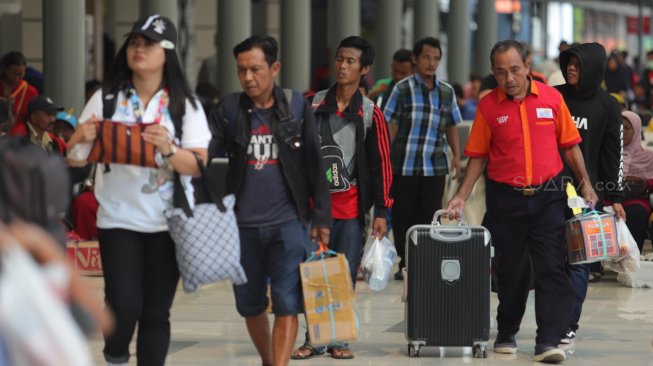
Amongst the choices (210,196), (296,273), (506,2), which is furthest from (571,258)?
(506,2)

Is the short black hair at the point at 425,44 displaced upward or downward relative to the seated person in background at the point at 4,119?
upward

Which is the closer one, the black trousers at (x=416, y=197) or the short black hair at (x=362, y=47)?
the short black hair at (x=362, y=47)

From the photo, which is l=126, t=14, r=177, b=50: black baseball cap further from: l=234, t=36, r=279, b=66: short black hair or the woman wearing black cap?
l=234, t=36, r=279, b=66: short black hair

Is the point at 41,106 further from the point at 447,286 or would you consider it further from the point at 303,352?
the point at 447,286

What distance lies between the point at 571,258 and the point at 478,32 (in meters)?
26.1

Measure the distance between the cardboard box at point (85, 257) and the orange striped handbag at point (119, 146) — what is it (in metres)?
6.70

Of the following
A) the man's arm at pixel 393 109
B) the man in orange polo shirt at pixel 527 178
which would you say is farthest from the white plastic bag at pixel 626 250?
the man's arm at pixel 393 109

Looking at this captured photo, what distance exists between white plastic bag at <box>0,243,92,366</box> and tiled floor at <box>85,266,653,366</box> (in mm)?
4710

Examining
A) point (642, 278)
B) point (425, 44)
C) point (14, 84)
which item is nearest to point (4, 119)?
point (425, 44)

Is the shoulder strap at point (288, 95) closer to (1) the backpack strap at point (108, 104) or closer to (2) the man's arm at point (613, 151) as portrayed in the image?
(1) the backpack strap at point (108, 104)

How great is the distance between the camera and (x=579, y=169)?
9.43 m

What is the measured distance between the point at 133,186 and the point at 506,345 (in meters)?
3.49

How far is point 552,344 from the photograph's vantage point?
31.1 ft

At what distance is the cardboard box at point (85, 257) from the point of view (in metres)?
13.5
